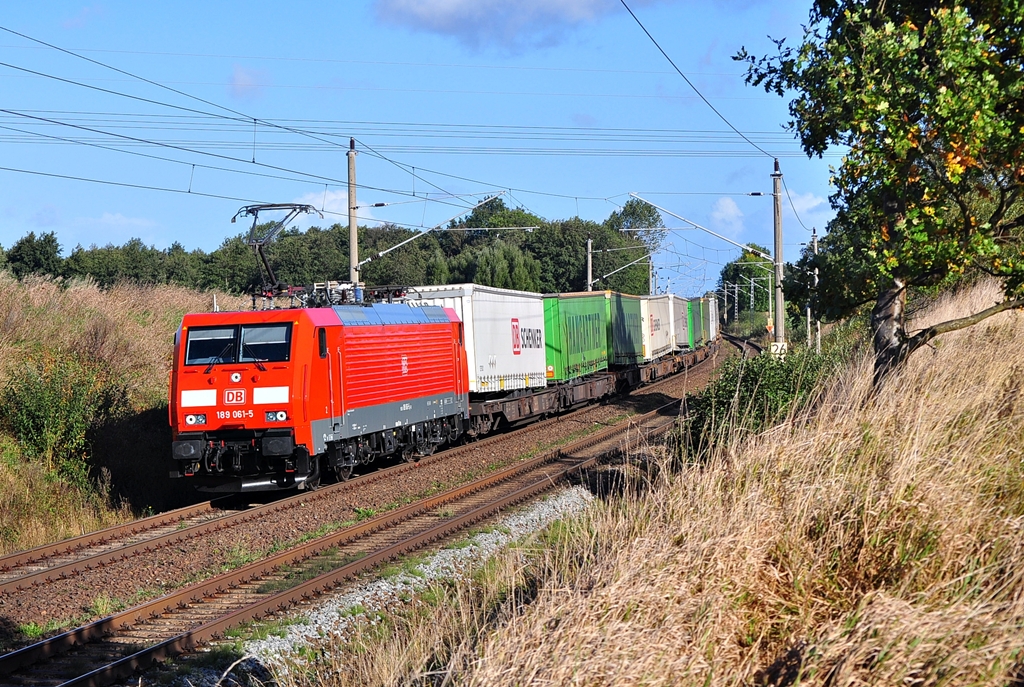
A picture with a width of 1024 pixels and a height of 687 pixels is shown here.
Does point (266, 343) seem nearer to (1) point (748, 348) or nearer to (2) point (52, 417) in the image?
(2) point (52, 417)

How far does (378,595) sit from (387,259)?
5659 cm

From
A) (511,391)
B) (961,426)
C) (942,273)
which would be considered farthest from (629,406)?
(961,426)

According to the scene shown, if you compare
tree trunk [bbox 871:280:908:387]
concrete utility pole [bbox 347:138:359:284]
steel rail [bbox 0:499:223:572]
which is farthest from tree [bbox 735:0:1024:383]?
concrete utility pole [bbox 347:138:359:284]

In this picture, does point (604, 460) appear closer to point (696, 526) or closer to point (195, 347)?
point (195, 347)

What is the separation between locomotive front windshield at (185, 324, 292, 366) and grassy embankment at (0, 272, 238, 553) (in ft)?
7.97

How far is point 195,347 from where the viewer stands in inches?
588

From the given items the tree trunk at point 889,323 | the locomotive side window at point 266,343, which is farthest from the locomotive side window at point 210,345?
the tree trunk at point 889,323

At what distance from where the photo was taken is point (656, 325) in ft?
130

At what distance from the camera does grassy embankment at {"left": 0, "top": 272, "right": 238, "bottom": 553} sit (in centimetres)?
1420

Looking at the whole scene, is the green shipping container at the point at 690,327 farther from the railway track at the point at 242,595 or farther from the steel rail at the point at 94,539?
the steel rail at the point at 94,539

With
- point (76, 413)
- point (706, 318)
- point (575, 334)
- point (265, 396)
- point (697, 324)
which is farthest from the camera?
point (706, 318)

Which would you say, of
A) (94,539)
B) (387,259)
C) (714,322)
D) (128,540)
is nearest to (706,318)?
(714,322)

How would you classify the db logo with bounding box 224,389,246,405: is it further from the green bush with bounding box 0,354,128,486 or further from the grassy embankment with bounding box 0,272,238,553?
the green bush with bounding box 0,354,128,486

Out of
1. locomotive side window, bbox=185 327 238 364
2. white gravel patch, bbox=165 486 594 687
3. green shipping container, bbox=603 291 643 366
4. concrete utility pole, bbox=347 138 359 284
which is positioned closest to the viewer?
white gravel patch, bbox=165 486 594 687
